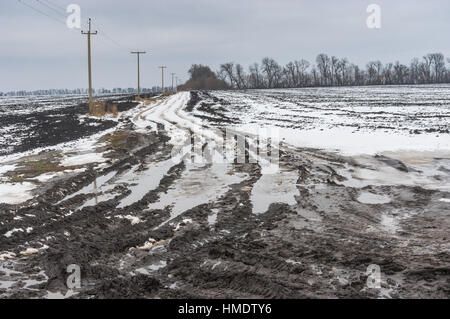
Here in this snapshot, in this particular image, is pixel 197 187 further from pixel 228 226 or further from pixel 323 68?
pixel 323 68

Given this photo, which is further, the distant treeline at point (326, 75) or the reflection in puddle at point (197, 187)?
the distant treeline at point (326, 75)

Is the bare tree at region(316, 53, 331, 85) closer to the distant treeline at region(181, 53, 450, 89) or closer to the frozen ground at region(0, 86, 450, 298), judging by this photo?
the distant treeline at region(181, 53, 450, 89)

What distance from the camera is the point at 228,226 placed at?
7.19 m

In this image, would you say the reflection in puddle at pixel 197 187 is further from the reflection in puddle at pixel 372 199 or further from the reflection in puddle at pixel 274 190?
the reflection in puddle at pixel 372 199

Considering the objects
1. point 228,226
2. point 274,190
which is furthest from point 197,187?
point 228,226

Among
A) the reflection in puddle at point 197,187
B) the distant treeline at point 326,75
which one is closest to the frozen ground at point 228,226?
the reflection in puddle at point 197,187

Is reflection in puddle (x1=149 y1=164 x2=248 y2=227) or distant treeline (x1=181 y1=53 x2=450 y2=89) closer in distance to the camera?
reflection in puddle (x1=149 y1=164 x2=248 y2=227)

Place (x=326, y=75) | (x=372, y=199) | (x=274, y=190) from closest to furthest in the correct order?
(x=372, y=199) < (x=274, y=190) < (x=326, y=75)

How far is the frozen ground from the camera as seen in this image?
5012 mm

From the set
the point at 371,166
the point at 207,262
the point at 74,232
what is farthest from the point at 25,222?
the point at 371,166

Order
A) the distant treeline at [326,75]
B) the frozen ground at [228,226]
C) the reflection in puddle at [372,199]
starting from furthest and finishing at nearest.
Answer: the distant treeline at [326,75], the reflection in puddle at [372,199], the frozen ground at [228,226]

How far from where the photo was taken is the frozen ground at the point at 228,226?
197 inches

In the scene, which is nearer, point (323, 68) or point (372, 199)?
point (372, 199)

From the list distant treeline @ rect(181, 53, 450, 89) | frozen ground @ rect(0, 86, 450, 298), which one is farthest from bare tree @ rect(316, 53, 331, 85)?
frozen ground @ rect(0, 86, 450, 298)
